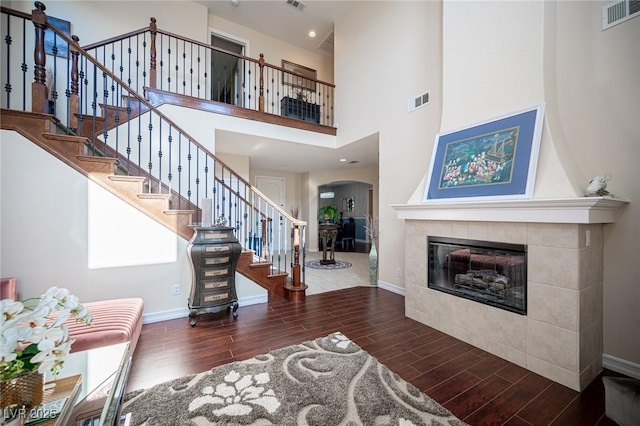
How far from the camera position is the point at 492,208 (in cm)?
213

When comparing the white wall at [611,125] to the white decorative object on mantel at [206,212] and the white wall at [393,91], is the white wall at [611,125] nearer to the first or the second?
the white wall at [393,91]

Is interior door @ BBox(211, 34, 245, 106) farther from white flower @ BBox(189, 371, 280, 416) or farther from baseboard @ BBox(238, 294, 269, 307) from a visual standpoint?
white flower @ BBox(189, 371, 280, 416)

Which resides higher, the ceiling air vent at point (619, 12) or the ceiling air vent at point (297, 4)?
the ceiling air vent at point (297, 4)

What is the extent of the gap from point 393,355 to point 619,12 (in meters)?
3.30

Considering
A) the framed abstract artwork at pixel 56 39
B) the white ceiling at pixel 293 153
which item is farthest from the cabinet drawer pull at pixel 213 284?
the framed abstract artwork at pixel 56 39

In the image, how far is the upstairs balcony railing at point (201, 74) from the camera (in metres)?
4.14

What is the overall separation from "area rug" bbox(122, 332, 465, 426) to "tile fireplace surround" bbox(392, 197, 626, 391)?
1.00m

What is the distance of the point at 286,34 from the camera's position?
6.04m

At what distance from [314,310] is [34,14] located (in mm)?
4271

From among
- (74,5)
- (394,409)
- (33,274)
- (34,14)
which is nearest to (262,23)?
(74,5)

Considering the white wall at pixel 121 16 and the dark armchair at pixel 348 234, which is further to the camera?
the dark armchair at pixel 348 234

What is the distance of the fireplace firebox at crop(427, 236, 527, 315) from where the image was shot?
6.72ft

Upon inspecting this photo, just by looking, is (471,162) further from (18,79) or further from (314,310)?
(18,79)

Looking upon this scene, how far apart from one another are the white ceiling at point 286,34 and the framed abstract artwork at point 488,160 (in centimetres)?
209
